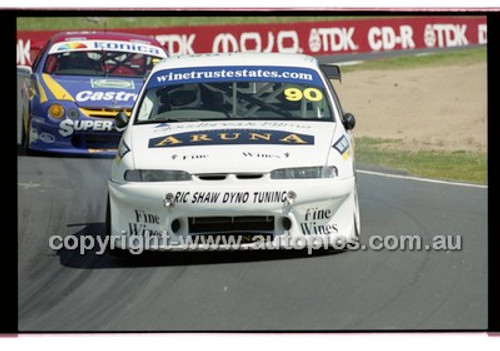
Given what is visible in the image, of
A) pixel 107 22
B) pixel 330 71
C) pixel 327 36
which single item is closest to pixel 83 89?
pixel 330 71

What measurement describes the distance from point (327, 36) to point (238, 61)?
90.0 feet

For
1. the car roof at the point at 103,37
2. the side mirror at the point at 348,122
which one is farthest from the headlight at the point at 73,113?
the side mirror at the point at 348,122

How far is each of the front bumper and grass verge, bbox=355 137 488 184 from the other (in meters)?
5.31

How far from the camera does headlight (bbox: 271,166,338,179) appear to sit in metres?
8.35

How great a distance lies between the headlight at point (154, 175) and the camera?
8.35m

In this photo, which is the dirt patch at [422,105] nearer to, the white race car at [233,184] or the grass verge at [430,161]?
Answer: the grass verge at [430,161]

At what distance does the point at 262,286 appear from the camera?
25.8ft

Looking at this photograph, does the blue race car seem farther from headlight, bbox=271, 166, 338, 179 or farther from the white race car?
headlight, bbox=271, 166, 338, 179

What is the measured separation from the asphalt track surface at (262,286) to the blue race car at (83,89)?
378 cm

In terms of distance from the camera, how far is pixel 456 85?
26.1m

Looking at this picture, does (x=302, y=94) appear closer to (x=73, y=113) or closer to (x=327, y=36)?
(x=73, y=113)

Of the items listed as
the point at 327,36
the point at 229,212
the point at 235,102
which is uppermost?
the point at 327,36

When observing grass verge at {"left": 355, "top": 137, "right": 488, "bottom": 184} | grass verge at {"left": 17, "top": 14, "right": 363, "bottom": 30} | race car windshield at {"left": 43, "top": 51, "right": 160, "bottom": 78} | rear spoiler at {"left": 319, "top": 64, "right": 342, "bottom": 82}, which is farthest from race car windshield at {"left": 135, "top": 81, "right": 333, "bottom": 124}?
grass verge at {"left": 17, "top": 14, "right": 363, "bottom": 30}
